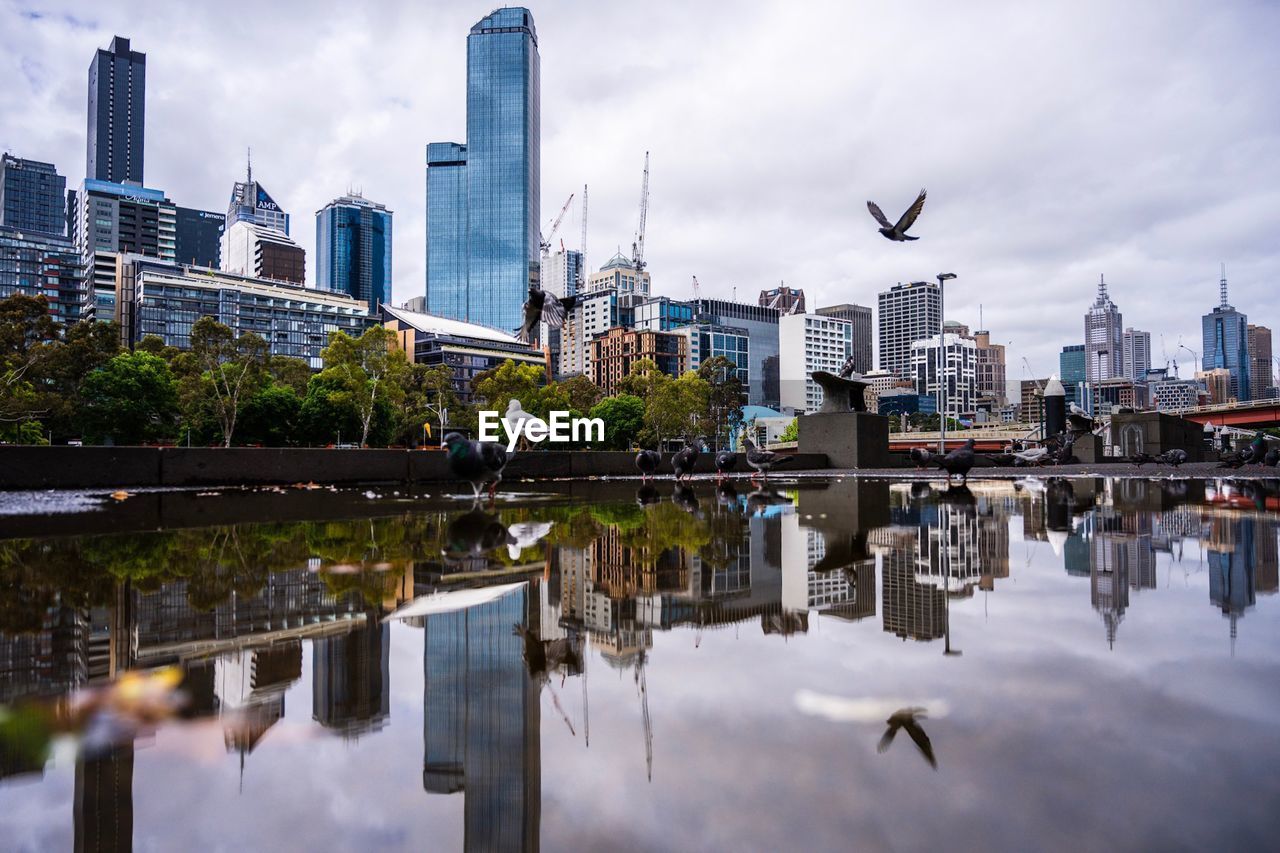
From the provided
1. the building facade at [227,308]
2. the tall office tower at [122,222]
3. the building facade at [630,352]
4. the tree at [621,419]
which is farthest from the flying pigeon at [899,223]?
the tall office tower at [122,222]

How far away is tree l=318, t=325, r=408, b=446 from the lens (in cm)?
5466

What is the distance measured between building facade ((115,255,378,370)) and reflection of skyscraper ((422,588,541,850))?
121967mm

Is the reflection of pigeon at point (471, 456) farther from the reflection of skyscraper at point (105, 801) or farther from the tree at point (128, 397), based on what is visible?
the tree at point (128, 397)

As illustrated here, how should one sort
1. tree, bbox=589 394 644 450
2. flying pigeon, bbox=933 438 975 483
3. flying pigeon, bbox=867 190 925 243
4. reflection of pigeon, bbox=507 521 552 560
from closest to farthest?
1. reflection of pigeon, bbox=507 521 552 560
2. flying pigeon, bbox=933 438 975 483
3. flying pigeon, bbox=867 190 925 243
4. tree, bbox=589 394 644 450

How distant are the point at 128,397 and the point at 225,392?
6.09 m

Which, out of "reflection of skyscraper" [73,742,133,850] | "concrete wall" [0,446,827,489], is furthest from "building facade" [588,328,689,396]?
"reflection of skyscraper" [73,742,133,850]

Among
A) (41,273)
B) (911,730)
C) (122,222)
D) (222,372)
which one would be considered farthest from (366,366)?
(122,222)

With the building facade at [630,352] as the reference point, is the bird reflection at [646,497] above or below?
below

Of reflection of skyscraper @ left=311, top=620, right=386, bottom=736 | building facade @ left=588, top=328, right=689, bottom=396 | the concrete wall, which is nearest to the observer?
reflection of skyscraper @ left=311, top=620, right=386, bottom=736

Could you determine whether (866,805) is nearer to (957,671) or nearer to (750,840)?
(750,840)

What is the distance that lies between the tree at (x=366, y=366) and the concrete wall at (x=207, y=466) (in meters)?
37.9

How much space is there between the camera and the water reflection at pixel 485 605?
8.02 ft

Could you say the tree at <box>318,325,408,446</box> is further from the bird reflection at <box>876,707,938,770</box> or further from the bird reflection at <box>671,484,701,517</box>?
the bird reflection at <box>876,707,938,770</box>

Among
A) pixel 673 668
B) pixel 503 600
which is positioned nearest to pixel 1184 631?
pixel 673 668
